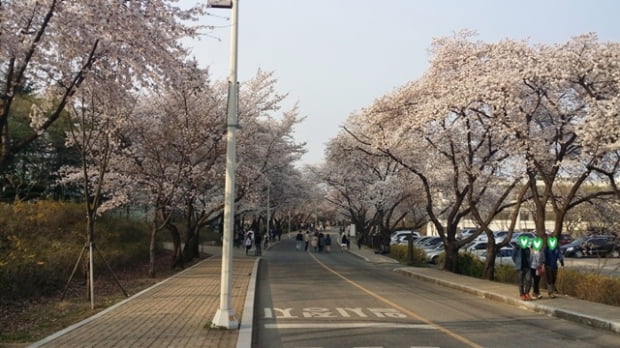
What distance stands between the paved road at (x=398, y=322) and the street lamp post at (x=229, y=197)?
0.73 m

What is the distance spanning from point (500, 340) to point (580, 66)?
9.90m

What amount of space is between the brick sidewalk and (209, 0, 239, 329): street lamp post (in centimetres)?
34

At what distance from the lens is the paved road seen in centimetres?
995

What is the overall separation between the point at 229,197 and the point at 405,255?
3027cm

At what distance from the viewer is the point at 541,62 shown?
17.1 meters

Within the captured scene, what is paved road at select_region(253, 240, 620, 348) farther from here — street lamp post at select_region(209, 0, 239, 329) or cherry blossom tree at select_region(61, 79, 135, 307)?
cherry blossom tree at select_region(61, 79, 135, 307)

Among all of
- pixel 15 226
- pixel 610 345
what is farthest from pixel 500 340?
pixel 15 226

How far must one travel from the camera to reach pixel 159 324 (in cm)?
1040

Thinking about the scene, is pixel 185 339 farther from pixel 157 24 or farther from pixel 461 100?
pixel 461 100

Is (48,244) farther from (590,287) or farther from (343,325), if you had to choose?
(590,287)

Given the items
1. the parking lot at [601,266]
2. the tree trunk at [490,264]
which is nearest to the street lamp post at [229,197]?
the parking lot at [601,266]

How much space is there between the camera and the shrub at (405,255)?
36641mm

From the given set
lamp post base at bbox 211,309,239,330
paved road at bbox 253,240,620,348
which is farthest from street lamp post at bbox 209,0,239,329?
paved road at bbox 253,240,620,348

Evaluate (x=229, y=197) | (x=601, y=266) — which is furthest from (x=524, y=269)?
(x=601, y=266)
